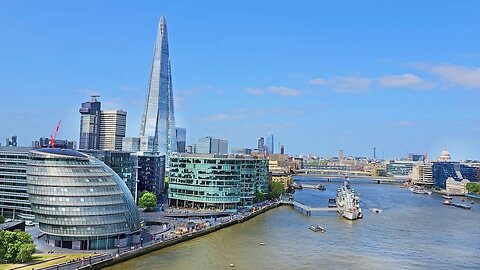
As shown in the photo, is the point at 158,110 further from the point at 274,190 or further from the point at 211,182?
the point at 211,182

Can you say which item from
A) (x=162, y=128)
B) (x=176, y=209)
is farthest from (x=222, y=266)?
(x=162, y=128)

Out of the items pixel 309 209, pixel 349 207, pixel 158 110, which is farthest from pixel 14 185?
pixel 158 110

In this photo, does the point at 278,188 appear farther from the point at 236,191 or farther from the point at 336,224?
the point at 336,224

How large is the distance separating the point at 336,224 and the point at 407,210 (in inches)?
1185

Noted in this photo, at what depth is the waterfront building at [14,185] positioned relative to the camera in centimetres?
6391

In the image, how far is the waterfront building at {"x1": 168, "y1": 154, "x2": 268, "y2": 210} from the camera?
91.0 meters

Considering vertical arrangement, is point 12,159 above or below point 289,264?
above

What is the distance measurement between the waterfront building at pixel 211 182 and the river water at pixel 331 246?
9852 mm

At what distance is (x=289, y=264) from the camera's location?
4719 centimetres

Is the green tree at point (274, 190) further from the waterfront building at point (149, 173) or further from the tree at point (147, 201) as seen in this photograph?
the tree at point (147, 201)

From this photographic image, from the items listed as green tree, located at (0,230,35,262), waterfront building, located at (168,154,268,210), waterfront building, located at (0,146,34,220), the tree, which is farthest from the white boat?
green tree, located at (0,230,35,262)

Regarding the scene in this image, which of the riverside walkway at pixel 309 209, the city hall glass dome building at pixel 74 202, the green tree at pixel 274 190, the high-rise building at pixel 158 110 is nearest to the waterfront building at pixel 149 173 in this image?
the green tree at pixel 274 190

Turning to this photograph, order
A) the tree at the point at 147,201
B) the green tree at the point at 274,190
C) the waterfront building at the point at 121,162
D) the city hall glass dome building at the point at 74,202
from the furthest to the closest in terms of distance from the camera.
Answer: the green tree at the point at 274,190 < the waterfront building at the point at 121,162 < the tree at the point at 147,201 < the city hall glass dome building at the point at 74,202

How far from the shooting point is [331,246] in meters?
58.0
